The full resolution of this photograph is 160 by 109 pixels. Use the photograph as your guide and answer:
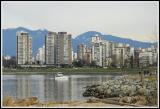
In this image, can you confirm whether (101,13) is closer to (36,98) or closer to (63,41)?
(63,41)

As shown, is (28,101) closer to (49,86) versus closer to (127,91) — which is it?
(49,86)

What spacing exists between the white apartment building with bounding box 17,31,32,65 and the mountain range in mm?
61

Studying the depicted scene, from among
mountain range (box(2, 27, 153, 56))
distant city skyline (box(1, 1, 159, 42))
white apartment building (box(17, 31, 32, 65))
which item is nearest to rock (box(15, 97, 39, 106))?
white apartment building (box(17, 31, 32, 65))

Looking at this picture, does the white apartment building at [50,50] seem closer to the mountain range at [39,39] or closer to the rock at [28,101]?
the mountain range at [39,39]

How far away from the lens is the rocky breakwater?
12.7m

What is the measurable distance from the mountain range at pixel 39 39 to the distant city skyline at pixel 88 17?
2.1 inches

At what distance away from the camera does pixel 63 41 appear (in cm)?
1284

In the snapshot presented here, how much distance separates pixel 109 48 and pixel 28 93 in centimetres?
124

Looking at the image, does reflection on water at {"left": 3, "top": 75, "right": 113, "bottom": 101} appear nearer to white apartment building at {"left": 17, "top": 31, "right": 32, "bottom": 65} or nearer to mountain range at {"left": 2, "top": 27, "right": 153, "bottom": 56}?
white apartment building at {"left": 17, "top": 31, "right": 32, "bottom": 65}

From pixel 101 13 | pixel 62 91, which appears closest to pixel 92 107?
pixel 62 91

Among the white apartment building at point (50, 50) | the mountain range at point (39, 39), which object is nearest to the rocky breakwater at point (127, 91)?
the mountain range at point (39, 39)

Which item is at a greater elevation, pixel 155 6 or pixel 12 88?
pixel 155 6

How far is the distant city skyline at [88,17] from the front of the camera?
1269cm

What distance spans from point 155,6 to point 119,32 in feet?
1.98
